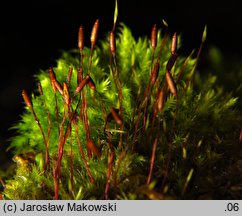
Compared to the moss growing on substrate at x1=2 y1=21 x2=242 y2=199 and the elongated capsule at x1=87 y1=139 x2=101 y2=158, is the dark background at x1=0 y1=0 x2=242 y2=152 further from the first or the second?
the elongated capsule at x1=87 y1=139 x2=101 y2=158

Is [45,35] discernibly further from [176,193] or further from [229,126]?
[176,193]

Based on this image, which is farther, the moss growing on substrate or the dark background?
the dark background

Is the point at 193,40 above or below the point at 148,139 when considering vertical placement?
above

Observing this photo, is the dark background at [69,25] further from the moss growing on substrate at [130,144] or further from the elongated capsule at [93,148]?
the elongated capsule at [93,148]

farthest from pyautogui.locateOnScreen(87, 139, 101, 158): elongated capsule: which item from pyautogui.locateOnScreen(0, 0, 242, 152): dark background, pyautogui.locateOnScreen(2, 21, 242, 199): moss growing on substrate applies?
pyautogui.locateOnScreen(0, 0, 242, 152): dark background

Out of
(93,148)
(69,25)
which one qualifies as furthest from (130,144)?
(69,25)
